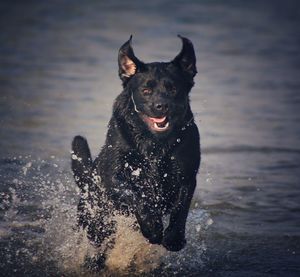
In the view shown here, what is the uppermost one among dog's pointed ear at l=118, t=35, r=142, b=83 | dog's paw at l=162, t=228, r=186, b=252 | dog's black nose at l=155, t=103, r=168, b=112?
dog's pointed ear at l=118, t=35, r=142, b=83

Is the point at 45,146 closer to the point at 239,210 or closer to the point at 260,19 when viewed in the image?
the point at 239,210

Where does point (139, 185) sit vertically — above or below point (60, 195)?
above

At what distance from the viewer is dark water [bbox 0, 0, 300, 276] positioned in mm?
6617

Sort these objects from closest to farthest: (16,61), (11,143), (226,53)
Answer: (11,143) < (16,61) < (226,53)

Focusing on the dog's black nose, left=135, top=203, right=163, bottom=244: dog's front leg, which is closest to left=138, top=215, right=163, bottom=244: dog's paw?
left=135, top=203, right=163, bottom=244: dog's front leg

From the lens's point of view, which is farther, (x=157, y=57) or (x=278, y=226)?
(x=157, y=57)

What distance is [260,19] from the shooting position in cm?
2255

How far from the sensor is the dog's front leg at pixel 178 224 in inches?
233

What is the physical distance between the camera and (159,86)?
6.32 metres

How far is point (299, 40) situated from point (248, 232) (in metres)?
12.7

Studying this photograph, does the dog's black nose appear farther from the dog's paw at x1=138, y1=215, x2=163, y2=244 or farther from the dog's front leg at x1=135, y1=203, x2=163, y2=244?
the dog's paw at x1=138, y1=215, x2=163, y2=244

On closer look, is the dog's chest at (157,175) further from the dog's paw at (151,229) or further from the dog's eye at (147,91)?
the dog's eye at (147,91)

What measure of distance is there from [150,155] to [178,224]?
58 cm

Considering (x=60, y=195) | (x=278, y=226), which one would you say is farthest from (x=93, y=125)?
(x=278, y=226)
